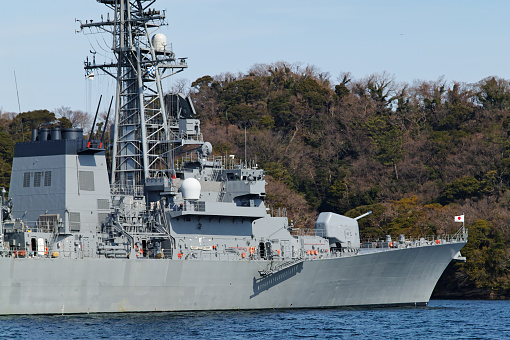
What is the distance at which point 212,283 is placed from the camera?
31312 millimetres

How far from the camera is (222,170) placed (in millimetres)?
34688

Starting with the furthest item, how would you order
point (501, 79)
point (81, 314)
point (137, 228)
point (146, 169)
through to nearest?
point (501, 79), point (146, 169), point (137, 228), point (81, 314)

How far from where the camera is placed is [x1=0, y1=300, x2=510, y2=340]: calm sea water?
2530cm

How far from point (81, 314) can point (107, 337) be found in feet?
15.9

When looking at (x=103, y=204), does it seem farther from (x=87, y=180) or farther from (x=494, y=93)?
(x=494, y=93)

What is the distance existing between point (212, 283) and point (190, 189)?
3.84 metres

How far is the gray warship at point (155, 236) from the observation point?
29047mm

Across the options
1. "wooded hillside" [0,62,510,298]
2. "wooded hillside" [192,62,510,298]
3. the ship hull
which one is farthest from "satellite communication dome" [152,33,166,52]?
"wooded hillside" [192,62,510,298]

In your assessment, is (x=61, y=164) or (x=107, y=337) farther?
(x=61, y=164)

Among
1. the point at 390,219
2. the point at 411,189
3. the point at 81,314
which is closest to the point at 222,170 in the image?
the point at 81,314

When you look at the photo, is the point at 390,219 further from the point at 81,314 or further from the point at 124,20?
the point at 81,314

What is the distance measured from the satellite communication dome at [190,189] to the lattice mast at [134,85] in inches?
101

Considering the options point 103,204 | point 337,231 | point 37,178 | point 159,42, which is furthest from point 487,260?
point 37,178

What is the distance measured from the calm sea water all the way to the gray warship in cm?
94
